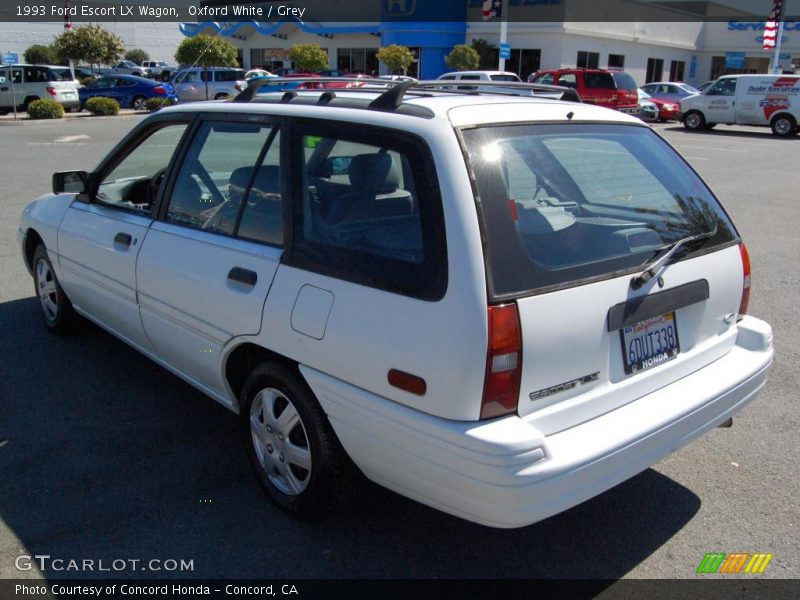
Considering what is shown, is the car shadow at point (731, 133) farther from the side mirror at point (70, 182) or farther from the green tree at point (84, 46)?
the green tree at point (84, 46)

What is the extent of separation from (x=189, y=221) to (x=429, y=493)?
1953mm

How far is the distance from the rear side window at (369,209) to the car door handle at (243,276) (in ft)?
0.77

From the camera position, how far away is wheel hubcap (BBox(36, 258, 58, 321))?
17.2 ft

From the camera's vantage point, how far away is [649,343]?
295 cm

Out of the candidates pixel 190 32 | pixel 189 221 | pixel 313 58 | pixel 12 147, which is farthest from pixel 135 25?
pixel 189 221

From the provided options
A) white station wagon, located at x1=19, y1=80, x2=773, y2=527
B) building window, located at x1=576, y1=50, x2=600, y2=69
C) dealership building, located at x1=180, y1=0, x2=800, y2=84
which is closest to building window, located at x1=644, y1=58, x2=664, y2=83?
dealership building, located at x1=180, y1=0, x2=800, y2=84

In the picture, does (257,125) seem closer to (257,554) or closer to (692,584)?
(257,554)

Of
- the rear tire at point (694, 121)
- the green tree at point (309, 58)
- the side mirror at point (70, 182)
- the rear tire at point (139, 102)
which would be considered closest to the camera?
the side mirror at point (70, 182)

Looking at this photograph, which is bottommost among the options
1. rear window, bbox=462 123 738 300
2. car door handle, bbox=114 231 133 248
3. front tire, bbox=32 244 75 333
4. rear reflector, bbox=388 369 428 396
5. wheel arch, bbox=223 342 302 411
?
front tire, bbox=32 244 75 333

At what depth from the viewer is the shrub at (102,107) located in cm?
2717

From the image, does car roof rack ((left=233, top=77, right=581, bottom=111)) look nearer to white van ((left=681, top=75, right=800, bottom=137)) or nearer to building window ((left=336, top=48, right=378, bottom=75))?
white van ((left=681, top=75, right=800, bottom=137))

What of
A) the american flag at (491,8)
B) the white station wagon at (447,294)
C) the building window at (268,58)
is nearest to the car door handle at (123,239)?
the white station wagon at (447,294)

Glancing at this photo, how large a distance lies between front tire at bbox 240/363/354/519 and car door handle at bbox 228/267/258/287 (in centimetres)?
37

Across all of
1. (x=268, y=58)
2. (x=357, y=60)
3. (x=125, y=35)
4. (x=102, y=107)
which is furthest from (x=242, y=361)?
(x=125, y=35)
